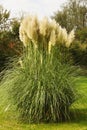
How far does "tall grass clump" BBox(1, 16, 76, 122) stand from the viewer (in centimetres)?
746

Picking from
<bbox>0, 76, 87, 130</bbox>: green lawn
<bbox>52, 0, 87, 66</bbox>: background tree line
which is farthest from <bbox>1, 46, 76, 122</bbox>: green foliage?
<bbox>52, 0, 87, 66</bbox>: background tree line

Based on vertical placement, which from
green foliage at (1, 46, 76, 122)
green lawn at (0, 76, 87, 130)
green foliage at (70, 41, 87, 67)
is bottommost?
green foliage at (70, 41, 87, 67)

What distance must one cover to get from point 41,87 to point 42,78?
0.20 meters

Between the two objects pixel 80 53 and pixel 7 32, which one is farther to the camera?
pixel 80 53

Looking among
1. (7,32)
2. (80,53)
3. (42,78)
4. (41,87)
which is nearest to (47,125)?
(41,87)

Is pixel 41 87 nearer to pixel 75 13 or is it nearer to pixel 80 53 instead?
pixel 80 53

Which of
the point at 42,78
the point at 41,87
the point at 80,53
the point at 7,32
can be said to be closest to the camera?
the point at 41,87

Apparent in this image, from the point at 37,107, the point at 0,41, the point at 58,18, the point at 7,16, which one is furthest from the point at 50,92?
the point at 58,18

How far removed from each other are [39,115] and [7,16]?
18056mm

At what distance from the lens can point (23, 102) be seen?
24.6 feet

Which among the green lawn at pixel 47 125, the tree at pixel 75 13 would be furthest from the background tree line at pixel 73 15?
the green lawn at pixel 47 125

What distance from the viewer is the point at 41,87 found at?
7469 millimetres

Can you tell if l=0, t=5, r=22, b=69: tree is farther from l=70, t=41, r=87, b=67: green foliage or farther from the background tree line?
the background tree line

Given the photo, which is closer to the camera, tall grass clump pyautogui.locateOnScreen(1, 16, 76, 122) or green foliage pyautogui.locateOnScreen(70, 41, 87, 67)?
tall grass clump pyautogui.locateOnScreen(1, 16, 76, 122)
